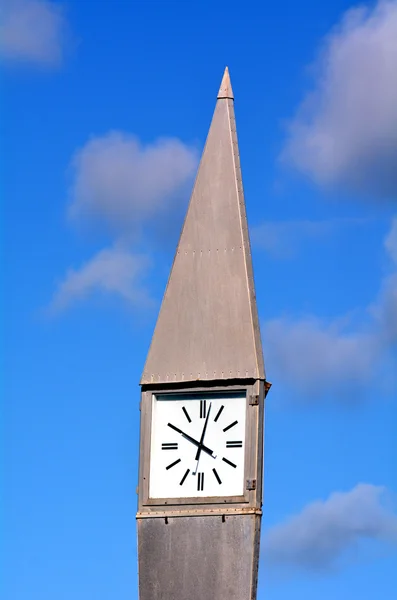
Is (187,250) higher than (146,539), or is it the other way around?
(187,250)

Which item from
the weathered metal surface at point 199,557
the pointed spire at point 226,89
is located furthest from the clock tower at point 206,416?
the pointed spire at point 226,89

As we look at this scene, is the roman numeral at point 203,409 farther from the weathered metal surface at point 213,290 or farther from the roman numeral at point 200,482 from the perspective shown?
the roman numeral at point 200,482

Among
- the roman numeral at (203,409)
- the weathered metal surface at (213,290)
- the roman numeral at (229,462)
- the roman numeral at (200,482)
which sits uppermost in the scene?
the weathered metal surface at (213,290)

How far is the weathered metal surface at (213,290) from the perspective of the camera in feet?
105

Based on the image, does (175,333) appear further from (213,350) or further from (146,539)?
(146,539)

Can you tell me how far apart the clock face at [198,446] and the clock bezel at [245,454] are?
0.07 metres

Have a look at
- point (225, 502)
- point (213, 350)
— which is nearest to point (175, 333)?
point (213, 350)

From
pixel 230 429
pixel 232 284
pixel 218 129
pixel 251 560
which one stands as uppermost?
pixel 218 129

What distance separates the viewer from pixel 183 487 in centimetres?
3170

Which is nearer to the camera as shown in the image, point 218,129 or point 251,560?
point 251,560

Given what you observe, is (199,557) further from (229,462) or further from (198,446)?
(198,446)

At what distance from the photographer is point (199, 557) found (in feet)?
103

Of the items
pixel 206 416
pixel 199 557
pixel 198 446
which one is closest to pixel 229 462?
pixel 198 446

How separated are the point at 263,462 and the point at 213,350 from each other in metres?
2.03
